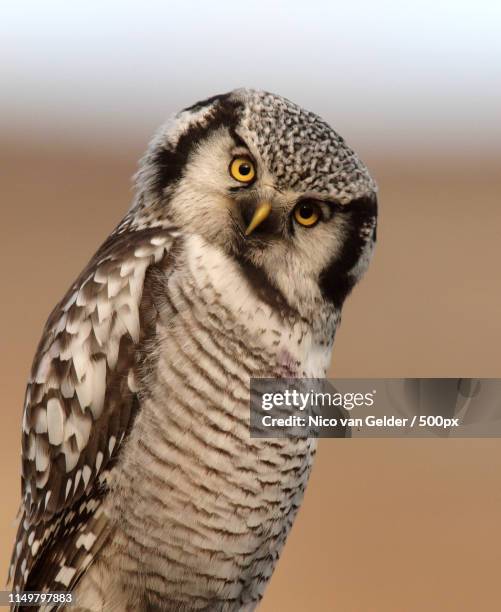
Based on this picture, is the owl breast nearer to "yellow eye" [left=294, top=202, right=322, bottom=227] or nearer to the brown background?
"yellow eye" [left=294, top=202, right=322, bottom=227]

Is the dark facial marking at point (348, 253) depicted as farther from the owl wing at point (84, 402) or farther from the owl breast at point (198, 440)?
the owl wing at point (84, 402)

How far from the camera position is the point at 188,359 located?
212 centimetres

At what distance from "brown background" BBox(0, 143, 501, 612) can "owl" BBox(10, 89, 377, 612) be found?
2.97 metres

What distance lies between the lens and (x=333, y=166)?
2.12m

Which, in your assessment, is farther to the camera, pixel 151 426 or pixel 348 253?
pixel 348 253

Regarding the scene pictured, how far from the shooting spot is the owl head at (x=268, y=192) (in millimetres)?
2117

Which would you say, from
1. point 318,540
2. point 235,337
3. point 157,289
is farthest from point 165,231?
point 318,540

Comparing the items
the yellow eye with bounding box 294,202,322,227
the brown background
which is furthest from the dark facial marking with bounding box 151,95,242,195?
the brown background

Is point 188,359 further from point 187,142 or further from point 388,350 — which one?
point 388,350

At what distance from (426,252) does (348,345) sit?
265 centimetres

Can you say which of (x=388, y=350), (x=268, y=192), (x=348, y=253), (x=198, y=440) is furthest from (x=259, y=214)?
(x=388, y=350)

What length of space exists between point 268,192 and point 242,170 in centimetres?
9

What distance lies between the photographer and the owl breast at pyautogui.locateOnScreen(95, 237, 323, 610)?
2127 mm

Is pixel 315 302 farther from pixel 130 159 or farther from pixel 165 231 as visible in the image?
pixel 130 159
